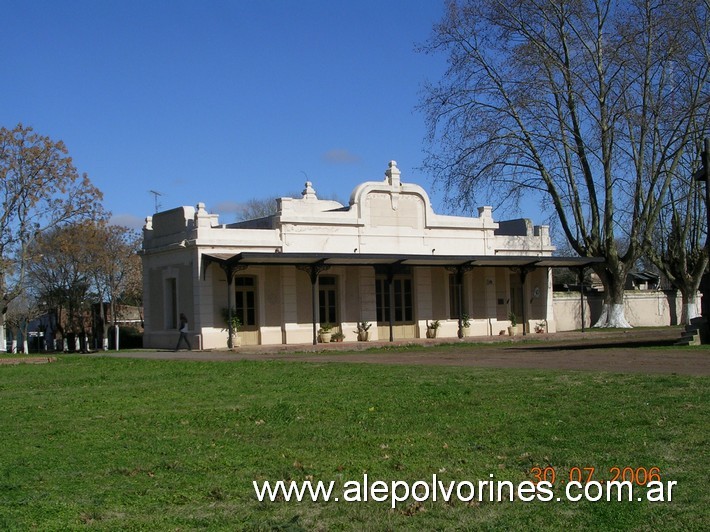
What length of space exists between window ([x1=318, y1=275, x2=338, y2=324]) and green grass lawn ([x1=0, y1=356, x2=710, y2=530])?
18.7 meters

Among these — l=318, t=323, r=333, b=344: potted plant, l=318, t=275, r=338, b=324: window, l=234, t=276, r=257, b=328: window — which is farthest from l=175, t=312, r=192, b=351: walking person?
l=318, t=275, r=338, b=324: window

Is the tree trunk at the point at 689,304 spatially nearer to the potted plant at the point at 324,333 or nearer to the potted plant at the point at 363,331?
the potted plant at the point at 363,331

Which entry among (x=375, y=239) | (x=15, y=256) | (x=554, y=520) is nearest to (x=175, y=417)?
(x=554, y=520)

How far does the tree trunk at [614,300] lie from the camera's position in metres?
39.7

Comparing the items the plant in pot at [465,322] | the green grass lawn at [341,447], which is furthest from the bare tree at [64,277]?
the green grass lawn at [341,447]

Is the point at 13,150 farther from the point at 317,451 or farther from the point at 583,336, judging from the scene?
the point at 317,451

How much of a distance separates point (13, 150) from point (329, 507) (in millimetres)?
31962

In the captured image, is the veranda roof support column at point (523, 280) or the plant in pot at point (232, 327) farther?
the veranda roof support column at point (523, 280)

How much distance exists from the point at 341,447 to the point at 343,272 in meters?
25.2

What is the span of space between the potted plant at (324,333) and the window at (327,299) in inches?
20.2

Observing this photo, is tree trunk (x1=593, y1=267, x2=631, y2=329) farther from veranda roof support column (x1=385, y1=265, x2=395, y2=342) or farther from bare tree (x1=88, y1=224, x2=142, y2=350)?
bare tree (x1=88, y1=224, x2=142, y2=350)

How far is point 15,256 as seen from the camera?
4000 centimetres

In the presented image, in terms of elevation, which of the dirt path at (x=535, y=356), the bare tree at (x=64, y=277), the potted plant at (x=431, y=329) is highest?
the bare tree at (x=64, y=277)

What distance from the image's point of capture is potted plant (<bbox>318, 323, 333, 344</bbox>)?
3259 centimetres
